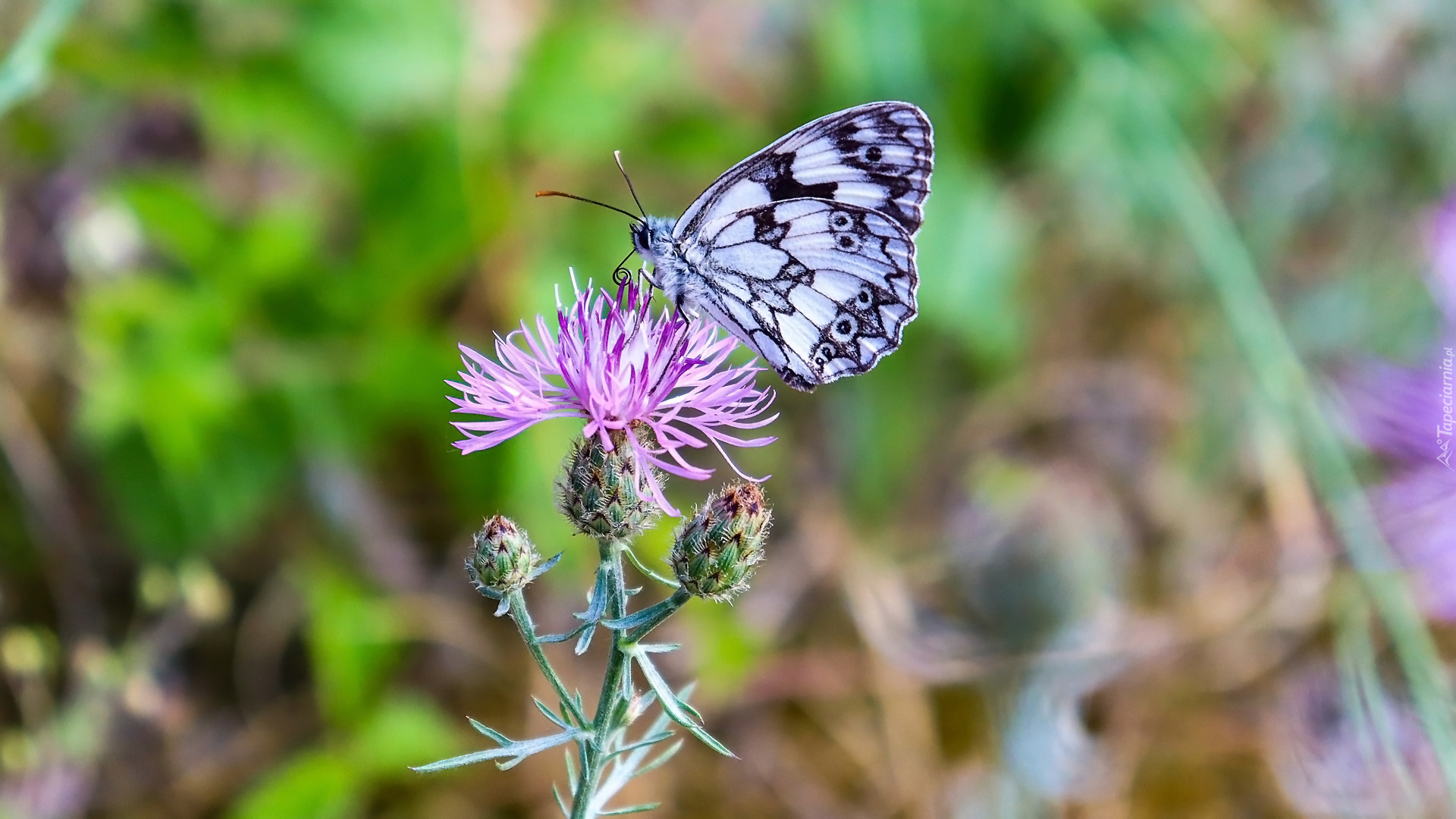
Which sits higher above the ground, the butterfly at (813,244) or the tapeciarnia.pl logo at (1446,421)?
the butterfly at (813,244)

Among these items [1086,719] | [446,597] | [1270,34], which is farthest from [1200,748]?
[1270,34]

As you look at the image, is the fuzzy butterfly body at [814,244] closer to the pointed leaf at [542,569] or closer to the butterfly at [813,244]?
the butterfly at [813,244]

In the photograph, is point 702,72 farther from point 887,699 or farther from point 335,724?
point 335,724

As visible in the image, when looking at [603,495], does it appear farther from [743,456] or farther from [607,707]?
[743,456]

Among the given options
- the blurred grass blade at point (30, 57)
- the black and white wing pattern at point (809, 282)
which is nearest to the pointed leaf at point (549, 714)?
the black and white wing pattern at point (809, 282)

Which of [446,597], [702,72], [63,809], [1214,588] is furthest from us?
[702,72]
